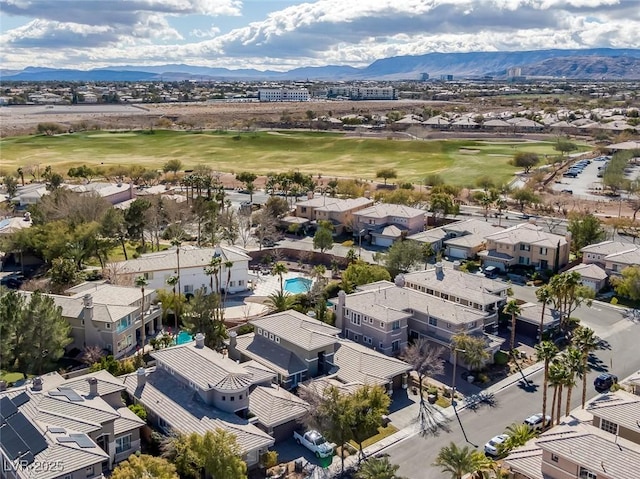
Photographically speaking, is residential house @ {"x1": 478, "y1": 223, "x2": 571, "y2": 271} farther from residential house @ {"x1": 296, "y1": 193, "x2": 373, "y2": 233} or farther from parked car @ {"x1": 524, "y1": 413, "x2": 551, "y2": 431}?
parked car @ {"x1": 524, "y1": 413, "x2": 551, "y2": 431}

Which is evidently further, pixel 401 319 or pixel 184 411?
pixel 401 319

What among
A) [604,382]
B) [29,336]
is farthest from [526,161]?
[29,336]

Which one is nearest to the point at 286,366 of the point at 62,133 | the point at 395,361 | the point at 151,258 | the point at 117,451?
the point at 395,361

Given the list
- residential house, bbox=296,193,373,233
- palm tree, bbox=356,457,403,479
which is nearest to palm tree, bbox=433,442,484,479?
palm tree, bbox=356,457,403,479

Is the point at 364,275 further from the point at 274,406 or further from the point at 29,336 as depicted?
the point at 29,336

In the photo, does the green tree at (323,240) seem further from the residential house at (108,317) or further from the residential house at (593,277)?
the residential house at (593,277)

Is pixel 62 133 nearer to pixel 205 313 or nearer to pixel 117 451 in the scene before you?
pixel 205 313
